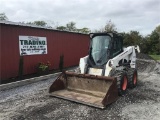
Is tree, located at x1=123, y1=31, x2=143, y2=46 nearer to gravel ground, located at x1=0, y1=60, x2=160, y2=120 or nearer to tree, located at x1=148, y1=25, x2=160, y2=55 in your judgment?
tree, located at x1=148, y1=25, x2=160, y2=55

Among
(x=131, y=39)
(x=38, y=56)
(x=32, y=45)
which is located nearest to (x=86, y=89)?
(x=32, y=45)

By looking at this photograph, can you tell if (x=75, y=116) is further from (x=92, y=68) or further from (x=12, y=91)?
(x=12, y=91)

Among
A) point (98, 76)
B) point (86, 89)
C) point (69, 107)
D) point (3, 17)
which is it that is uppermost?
point (3, 17)

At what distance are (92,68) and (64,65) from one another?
7.28m

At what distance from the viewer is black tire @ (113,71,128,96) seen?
294 inches

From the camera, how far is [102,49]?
26.8 ft

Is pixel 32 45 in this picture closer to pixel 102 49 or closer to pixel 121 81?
pixel 102 49

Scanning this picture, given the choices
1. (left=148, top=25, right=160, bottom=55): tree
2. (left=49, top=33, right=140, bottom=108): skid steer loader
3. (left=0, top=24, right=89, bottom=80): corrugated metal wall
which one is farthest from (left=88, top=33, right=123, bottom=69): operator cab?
(left=148, top=25, right=160, bottom=55): tree

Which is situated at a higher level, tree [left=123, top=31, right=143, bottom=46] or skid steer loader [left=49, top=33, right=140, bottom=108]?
tree [left=123, top=31, right=143, bottom=46]

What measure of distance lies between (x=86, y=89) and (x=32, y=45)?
5629 mm

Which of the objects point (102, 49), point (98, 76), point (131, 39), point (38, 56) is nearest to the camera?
point (98, 76)

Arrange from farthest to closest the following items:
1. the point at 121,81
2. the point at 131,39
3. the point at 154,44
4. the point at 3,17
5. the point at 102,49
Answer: the point at 3,17 < the point at 154,44 < the point at 131,39 < the point at 102,49 < the point at 121,81

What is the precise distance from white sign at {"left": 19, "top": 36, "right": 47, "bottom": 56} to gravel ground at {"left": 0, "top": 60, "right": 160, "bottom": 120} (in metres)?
3.39

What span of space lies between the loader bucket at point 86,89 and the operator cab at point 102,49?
28.2 inches
